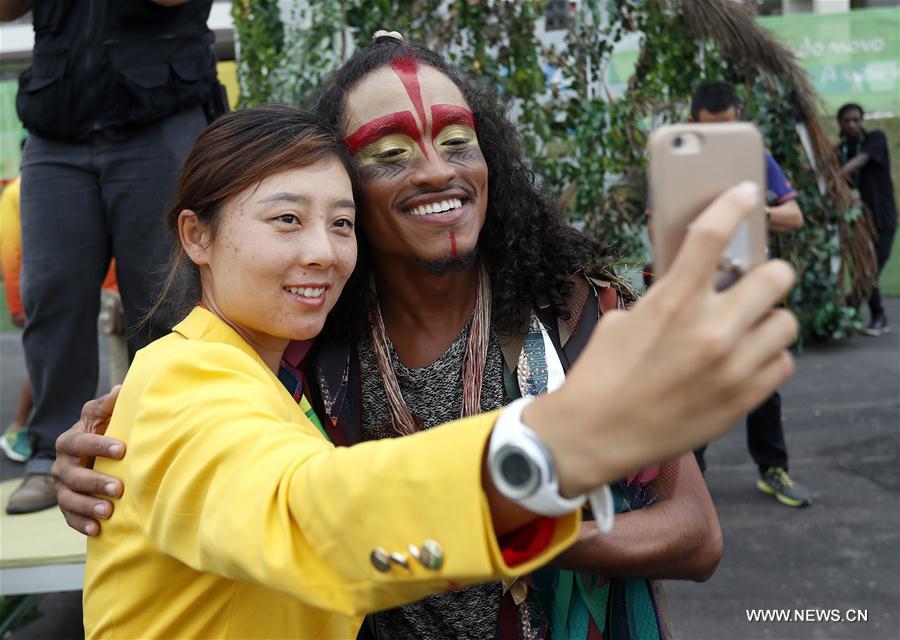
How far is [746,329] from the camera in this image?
81 cm

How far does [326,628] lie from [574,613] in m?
0.61

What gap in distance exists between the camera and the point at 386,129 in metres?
2.00

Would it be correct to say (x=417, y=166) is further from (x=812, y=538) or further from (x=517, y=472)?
(x=812, y=538)

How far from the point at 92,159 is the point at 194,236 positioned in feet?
4.62

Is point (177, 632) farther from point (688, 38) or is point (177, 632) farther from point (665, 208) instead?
point (688, 38)

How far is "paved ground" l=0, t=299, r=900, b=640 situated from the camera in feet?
11.5

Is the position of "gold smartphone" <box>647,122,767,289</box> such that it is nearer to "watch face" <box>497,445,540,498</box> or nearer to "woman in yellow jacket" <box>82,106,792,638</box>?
"woman in yellow jacket" <box>82,106,792,638</box>

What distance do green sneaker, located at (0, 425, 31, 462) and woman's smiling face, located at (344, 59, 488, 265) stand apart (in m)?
4.45

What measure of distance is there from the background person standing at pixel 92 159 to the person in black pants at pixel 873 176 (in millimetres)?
6820

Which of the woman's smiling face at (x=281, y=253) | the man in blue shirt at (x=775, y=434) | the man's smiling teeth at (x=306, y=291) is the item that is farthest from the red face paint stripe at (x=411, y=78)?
the man in blue shirt at (x=775, y=434)

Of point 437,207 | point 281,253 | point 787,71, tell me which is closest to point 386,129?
point 437,207

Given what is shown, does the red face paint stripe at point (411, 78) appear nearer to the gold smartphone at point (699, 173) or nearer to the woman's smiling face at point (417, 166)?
the woman's smiling face at point (417, 166)

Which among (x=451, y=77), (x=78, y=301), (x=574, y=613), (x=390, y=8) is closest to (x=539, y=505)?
(x=574, y=613)

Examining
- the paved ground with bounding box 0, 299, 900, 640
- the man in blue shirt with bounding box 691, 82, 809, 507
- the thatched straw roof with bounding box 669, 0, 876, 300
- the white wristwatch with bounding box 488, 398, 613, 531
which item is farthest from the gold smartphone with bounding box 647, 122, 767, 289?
the thatched straw roof with bounding box 669, 0, 876, 300
